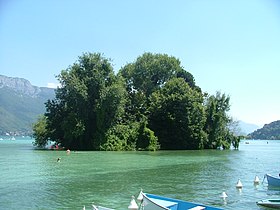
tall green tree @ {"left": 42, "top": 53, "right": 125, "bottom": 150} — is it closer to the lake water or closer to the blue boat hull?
the lake water

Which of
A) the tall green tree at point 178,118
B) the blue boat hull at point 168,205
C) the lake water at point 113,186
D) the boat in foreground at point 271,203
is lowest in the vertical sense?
the lake water at point 113,186

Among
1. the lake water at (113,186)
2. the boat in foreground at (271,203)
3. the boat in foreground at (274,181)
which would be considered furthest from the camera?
the boat in foreground at (274,181)

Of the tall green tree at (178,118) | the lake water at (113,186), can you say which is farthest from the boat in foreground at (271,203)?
the tall green tree at (178,118)

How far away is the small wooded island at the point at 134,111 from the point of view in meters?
60.8

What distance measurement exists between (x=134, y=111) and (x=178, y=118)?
32.2ft

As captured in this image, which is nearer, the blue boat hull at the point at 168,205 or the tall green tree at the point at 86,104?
the blue boat hull at the point at 168,205

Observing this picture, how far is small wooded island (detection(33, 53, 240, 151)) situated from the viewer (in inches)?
2395

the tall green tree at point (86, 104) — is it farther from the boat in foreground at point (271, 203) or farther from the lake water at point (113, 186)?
the boat in foreground at point (271, 203)

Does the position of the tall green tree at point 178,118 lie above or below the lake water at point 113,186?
above

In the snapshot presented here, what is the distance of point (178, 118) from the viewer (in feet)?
226

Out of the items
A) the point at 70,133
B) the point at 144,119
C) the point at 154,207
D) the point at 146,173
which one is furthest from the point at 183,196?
the point at 144,119

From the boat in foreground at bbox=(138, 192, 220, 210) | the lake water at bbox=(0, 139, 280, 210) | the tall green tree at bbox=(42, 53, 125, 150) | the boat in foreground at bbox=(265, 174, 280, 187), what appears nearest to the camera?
the boat in foreground at bbox=(138, 192, 220, 210)

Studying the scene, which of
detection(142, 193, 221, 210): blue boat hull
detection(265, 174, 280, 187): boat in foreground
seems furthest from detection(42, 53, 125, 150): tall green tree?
detection(142, 193, 221, 210): blue boat hull

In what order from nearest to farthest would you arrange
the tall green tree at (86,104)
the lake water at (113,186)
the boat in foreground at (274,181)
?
the lake water at (113,186) → the boat in foreground at (274,181) → the tall green tree at (86,104)
